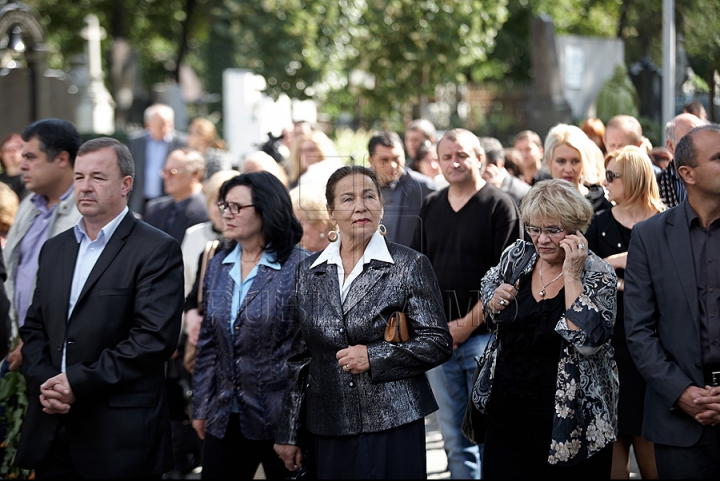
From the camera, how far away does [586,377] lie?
4367 mm

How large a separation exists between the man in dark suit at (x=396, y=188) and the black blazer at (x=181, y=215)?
5.38 ft

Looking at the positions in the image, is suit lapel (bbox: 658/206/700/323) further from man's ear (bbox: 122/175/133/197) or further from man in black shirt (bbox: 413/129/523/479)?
man's ear (bbox: 122/175/133/197)

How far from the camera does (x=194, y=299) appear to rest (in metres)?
6.02

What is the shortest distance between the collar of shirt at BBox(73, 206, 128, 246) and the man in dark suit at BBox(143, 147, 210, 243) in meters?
3.29

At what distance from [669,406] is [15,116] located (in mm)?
12254

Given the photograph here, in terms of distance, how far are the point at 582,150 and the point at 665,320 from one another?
205cm

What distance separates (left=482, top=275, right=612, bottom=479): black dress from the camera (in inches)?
175

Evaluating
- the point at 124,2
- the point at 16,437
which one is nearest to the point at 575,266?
the point at 16,437

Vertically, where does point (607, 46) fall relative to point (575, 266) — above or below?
above

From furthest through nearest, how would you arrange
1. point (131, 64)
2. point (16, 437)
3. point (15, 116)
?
point (131, 64)
point (15, 116)
point (16, 437)

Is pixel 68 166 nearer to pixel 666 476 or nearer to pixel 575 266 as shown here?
pixel 575 266

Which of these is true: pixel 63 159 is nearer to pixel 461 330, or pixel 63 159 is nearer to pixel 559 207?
pixel 461 330

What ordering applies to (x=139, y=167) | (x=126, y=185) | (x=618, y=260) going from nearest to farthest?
(x=126, y=185) < (x=618, y=260) < (x=139, y=167)

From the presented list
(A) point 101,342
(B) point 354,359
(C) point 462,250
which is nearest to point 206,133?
(C) point 462,250
